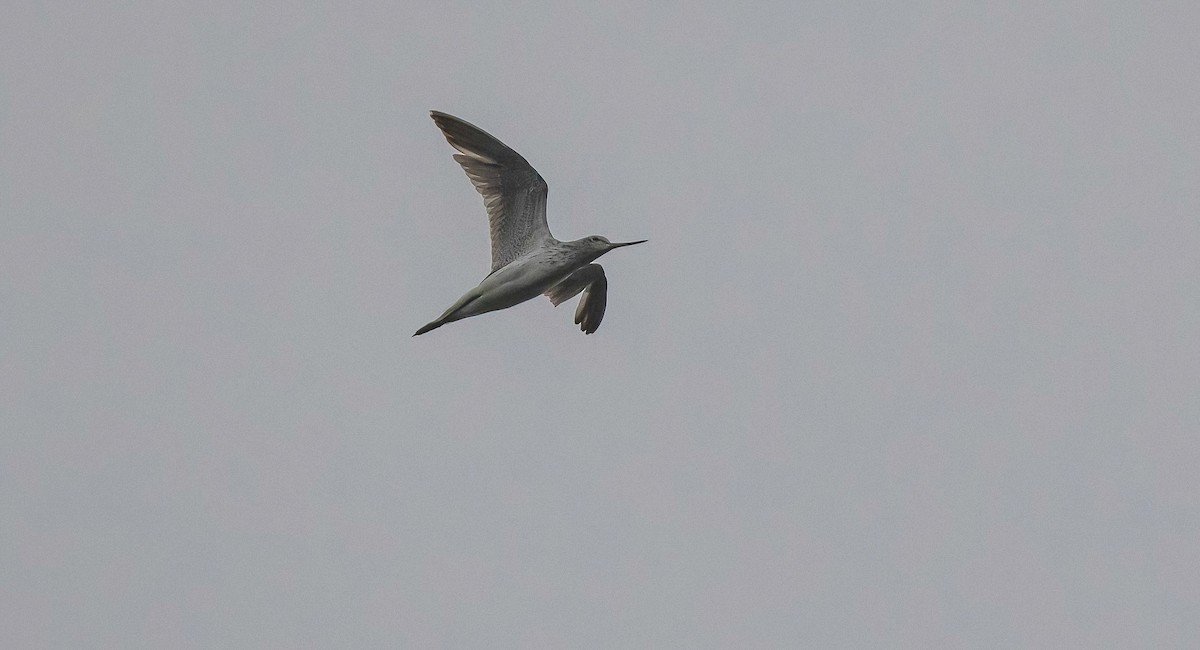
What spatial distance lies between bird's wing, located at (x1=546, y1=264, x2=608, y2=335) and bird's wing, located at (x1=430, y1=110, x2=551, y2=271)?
256 centimetres

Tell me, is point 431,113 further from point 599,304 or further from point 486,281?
point 599,304

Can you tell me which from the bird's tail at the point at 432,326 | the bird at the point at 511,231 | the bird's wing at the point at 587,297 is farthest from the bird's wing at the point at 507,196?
the bird's wing at the point at 587,297

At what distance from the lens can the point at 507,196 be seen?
59.5ft

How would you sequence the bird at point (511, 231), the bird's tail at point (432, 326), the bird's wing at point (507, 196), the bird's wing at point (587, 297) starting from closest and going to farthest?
the bird's tail at point (432, 326), the bird at point (511, 231), the bird's wing at point (507, 196), the bird's wing at point (587, 297)

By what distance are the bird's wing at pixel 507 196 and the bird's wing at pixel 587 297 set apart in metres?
2.56

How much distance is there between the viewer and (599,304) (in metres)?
21.2

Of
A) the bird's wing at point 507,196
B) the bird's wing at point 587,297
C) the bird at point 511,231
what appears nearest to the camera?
the bird at point 511,231

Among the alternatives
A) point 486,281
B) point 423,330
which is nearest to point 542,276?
point 486,281

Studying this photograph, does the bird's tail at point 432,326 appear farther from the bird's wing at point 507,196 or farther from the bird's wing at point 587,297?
the bird's wing at point 587,297

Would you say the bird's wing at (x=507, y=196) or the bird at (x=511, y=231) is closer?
the bird at (x=511, y=231)

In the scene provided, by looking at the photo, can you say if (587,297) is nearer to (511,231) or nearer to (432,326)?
(511,231)

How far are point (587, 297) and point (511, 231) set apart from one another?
3.33 meters

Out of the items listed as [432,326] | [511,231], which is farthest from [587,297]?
[432,326]

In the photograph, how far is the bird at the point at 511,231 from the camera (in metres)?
17.5
